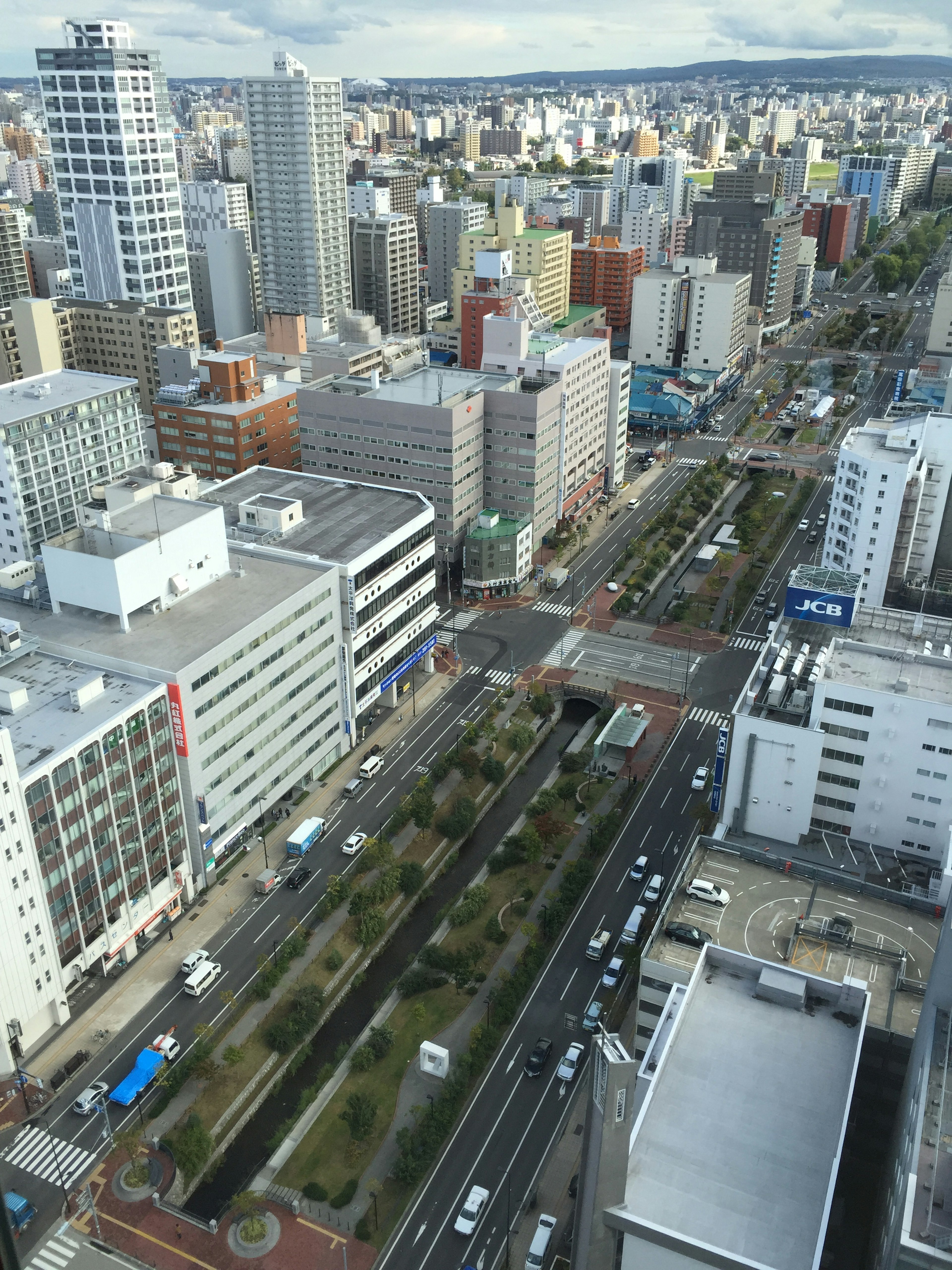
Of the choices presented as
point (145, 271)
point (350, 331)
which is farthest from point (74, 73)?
point (350, 331)

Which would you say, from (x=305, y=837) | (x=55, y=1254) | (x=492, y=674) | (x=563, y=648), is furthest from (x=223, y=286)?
(x=55, y=1254)

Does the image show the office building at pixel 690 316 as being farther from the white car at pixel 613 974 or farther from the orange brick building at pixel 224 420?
the white car at pixel 613 974

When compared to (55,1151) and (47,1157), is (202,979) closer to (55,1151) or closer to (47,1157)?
→ (55,1151)

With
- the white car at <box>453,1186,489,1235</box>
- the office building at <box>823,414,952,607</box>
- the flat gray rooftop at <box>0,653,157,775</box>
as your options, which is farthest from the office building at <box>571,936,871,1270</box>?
the office building at <box>823,414,952,607</box>

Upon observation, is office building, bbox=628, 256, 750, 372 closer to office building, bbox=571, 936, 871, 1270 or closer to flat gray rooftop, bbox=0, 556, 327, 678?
flat gray rooftop, bbox=0, 556, 327, 678

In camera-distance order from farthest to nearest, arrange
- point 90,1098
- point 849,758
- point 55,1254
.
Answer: point 849,758 → point 90,1098 → point 55,1254

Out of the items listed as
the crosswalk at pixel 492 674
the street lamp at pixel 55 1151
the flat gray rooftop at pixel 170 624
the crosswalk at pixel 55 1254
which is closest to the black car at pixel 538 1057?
the crosswalk at pixel 55 1254
